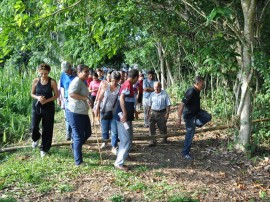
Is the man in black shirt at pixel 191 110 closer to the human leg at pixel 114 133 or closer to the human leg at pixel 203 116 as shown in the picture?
the human leg at pixel 203 116

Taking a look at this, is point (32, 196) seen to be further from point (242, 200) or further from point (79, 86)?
point (242, 200)

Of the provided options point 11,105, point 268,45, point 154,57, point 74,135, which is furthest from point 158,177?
point 154,57

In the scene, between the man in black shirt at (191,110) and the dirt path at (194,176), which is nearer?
the dirt path at (194,176)

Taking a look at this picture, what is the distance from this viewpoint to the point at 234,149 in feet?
22.4

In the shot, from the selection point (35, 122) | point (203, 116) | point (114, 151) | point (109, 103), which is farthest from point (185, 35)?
point (35, 122)

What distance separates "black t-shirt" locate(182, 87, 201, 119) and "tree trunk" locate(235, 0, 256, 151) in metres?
1.07

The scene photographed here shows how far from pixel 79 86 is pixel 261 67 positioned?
3.41 metres

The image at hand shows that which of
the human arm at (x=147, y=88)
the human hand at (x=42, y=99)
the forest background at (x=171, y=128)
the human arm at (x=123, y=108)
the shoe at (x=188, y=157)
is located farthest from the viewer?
the human arm at (x=147, y=88)

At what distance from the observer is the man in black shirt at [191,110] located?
607 centimetres

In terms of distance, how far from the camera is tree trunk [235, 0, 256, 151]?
6.10 m

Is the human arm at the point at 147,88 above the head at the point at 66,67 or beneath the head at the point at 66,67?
beneath

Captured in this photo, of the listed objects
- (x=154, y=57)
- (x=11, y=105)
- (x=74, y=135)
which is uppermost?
(x=154, y=57)

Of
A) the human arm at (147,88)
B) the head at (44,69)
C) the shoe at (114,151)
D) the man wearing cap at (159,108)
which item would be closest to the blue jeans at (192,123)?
the man wearing cap at (159,108)

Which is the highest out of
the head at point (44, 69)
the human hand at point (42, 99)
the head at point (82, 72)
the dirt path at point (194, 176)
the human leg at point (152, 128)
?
the head at point (44, 69)
